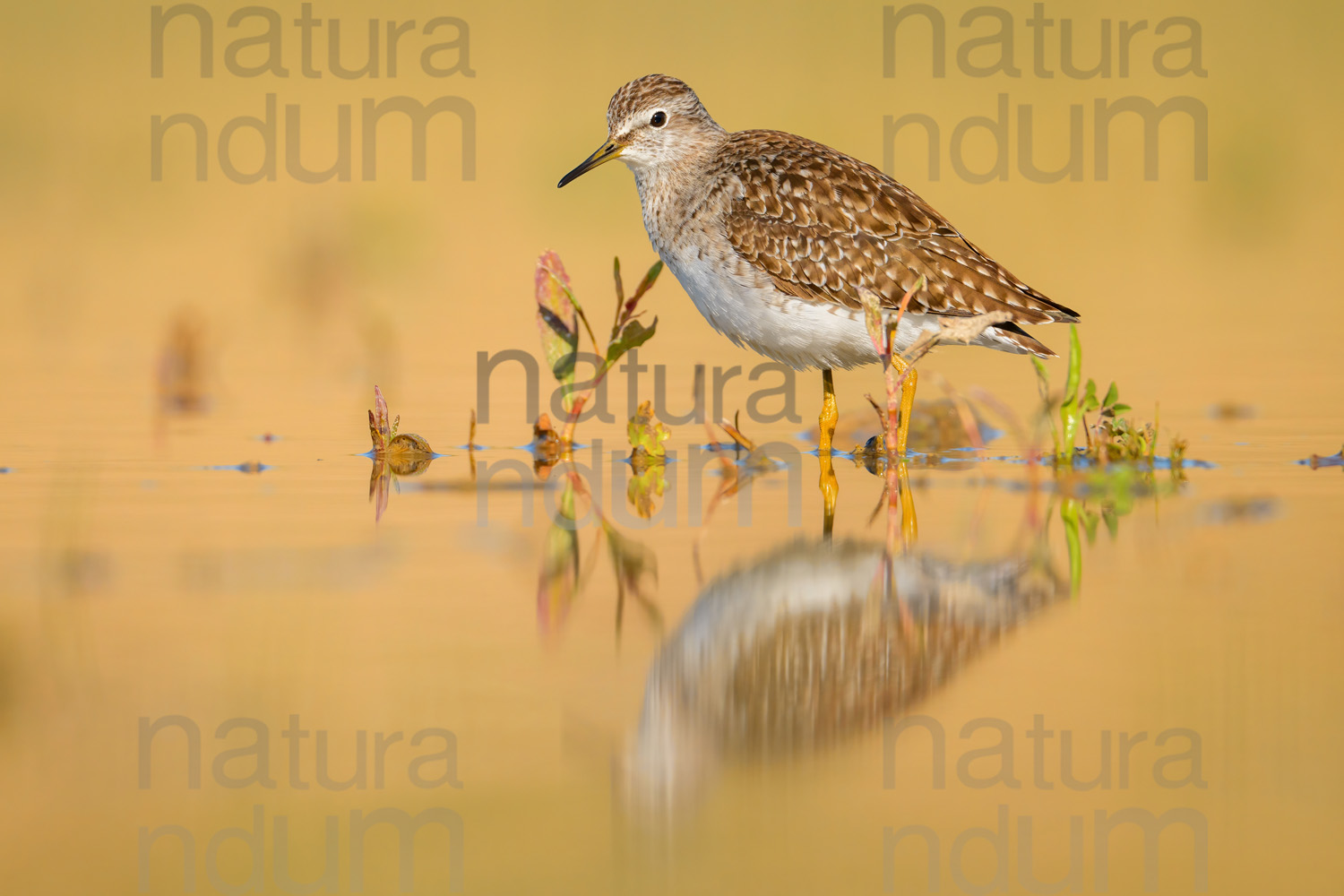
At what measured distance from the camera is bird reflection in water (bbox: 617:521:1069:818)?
3867 millimetres

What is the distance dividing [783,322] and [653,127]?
177 centimetres

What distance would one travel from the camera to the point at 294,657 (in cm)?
445

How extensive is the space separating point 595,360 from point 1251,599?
4299mm

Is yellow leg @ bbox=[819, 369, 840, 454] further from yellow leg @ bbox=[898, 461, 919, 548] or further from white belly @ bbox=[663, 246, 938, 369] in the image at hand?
yellow leg @ bbox=[898, 461, 919, 548]

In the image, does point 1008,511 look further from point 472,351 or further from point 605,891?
point 472,351

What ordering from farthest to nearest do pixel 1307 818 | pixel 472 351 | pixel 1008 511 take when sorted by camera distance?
pixel 472 351
pixel 1008 511
pixel 1307 818

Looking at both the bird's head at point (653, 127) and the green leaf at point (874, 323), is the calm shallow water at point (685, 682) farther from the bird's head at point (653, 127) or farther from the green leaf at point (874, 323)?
the bird's head at point (653, 127)

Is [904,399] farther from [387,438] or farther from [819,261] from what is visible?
[387,438]

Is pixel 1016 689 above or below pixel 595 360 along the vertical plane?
below

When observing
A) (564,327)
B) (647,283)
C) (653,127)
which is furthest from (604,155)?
(564,327)

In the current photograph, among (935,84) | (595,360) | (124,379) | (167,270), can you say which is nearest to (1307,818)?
(595,360)

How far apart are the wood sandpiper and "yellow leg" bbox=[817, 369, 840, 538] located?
0.01 meters

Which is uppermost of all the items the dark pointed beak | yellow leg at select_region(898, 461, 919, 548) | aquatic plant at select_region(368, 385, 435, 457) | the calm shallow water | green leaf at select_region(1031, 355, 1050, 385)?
the dark pointed beak

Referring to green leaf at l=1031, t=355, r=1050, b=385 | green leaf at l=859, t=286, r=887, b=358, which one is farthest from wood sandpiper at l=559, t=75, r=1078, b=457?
green leaf at l=1031, t=355, r=1050, b=385
